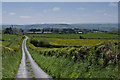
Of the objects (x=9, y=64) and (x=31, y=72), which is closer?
(x=31, y=72)

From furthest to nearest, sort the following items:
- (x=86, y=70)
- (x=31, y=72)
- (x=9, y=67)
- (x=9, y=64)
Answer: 1. (x=9, y=64)
2. (x=9, y=67)
3. (x=31, y=72)
4. (x=86, y=70)

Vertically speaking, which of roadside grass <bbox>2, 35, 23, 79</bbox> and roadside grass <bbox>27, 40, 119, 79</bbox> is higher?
roadside grass <bbox>27, 40, 119, 79</bbox>

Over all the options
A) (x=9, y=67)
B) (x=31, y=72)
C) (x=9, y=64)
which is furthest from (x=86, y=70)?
(x=9, y=64)

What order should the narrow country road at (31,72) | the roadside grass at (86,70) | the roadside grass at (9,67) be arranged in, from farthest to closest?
the roadside grass at (9,67) → the narrow country road at (31,72) → the roadside grass at (86,70)

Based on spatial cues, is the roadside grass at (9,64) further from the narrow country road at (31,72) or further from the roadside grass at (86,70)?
the roadside grass at (86,70)

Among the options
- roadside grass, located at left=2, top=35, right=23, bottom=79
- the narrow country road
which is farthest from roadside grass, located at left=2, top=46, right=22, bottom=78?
the narrow country road

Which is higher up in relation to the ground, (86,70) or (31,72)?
(86,70)

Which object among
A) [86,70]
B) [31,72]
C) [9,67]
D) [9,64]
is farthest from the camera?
[9,64]

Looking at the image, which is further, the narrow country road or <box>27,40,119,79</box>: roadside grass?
the narrow country road

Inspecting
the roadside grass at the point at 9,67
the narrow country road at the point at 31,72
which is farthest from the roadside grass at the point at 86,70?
the roadside grass at the point at 9,67

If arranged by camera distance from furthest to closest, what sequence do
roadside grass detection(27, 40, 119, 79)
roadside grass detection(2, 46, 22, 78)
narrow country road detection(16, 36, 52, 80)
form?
roadside grass detection(2, 46, 22, 78) < narrow country road detection(16, 36, 52, 80) < roadside grass detection(27, 40, 119, 79)

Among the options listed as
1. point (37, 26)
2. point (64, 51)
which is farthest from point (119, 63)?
point (37, 26)

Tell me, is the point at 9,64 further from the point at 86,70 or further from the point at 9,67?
the point at 86,70

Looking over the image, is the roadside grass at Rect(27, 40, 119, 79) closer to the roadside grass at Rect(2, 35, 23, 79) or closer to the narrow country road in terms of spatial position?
the narrow country road
